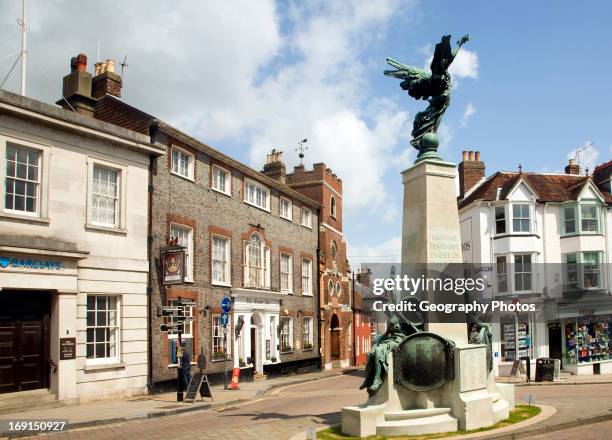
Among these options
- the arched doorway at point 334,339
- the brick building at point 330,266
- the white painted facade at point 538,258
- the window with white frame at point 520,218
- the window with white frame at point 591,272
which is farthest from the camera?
the arched doorway at point 334,339

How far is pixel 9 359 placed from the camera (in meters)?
16.8

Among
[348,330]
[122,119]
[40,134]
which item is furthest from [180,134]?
[348,330]

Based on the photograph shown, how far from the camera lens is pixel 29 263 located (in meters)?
16.8

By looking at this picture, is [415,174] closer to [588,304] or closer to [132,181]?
[132,181]

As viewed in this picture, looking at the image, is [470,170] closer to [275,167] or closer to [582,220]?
[582,220]

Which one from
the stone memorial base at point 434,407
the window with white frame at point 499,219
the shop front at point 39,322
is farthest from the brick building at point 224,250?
the stone memorial base at point 434,407

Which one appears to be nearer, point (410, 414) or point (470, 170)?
point (410, 414)

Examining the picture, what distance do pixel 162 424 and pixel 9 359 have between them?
17.3ft

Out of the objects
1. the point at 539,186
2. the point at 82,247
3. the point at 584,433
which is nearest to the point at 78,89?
the point at 82,247

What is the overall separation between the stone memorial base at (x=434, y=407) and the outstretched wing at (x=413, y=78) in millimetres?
5498

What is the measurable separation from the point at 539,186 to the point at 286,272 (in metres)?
14.5

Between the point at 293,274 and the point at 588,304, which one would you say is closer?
the point at 588,304

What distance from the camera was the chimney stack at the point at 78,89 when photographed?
23.0 meters

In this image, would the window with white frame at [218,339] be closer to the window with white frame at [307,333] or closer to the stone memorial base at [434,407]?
the window with white frame at [307,333]
